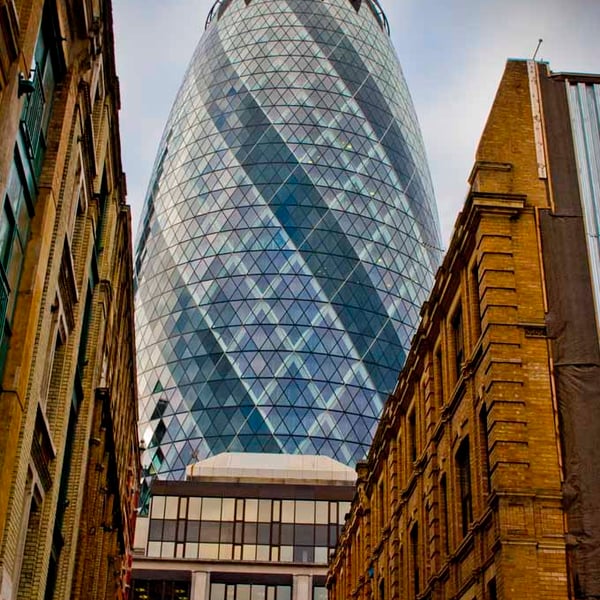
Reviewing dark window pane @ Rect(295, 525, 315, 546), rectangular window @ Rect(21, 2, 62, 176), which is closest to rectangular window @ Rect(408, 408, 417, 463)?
rectangular window @ Rect(21, 2, 62, 176)

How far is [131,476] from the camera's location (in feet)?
197

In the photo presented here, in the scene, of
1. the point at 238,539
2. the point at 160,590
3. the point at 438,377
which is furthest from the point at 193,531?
the point at 438,377

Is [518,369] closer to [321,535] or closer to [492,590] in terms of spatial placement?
[492,590]

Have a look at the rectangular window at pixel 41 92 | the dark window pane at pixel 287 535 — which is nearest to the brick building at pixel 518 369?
the rectangular window at pixel 41 92

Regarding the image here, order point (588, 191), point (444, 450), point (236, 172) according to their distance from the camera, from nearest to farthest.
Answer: point (588, 191), point (444, 450), point (236, 172)

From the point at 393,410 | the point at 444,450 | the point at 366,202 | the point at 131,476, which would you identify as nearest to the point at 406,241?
the point at 366,202

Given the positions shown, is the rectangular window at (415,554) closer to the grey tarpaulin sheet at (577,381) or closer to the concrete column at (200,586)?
the grey tarpaulin sheet at (577,381)

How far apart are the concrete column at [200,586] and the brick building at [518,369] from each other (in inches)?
1940

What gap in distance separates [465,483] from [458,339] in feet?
13.5

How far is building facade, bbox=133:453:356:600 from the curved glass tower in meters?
16.3

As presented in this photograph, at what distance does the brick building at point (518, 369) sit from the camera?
71.3ft

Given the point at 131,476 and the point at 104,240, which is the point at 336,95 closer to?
the point at 131,476

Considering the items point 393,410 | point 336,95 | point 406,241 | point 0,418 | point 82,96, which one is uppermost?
point 336,95

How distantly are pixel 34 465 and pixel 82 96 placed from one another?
30.5 ft
